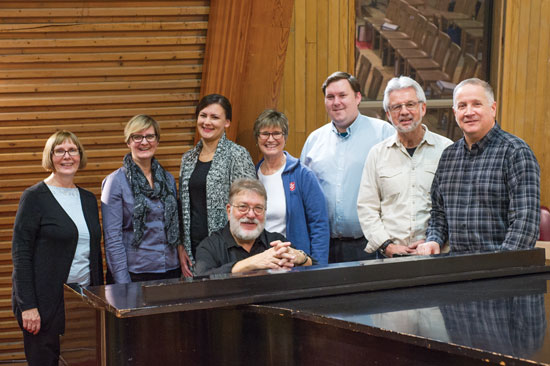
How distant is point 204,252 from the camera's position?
96.4 inches

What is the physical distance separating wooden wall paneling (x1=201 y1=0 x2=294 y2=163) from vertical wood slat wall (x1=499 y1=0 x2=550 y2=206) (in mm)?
2223

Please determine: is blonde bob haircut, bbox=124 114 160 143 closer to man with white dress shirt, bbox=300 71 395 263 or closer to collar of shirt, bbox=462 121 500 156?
man with white dress shirt, bbox=300 71 395 263

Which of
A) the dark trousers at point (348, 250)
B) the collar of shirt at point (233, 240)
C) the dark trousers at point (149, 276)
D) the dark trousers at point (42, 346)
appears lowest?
the dark trousers at point (42, 346)

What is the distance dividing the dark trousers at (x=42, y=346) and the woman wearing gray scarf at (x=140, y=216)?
36 cm

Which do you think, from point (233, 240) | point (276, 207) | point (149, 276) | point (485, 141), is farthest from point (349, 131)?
point (149, 276)

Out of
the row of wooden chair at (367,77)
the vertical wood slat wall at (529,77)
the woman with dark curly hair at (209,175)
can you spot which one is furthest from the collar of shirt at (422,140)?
the vertical wood slat wall at (529,77)

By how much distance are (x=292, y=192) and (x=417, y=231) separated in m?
0.60

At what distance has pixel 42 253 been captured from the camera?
2.79 meters

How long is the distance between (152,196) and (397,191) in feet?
3.62

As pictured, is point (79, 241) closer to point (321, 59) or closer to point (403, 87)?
point (403, 87)

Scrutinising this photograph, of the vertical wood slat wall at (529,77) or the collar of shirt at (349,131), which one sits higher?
the vertical wood slat wall at (529,77)

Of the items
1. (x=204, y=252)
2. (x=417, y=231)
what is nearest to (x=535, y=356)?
(x=204, y=252)

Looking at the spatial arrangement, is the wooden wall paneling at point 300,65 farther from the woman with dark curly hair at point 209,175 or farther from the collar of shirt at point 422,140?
the collar of shirt at point 422,140

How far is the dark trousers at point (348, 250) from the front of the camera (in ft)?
10.5
